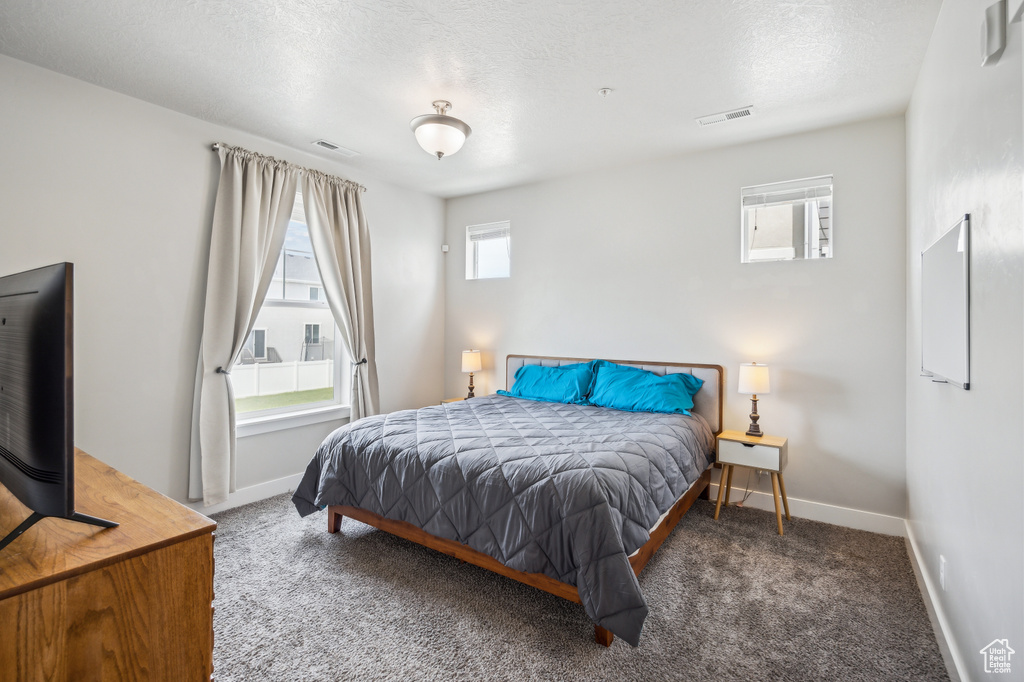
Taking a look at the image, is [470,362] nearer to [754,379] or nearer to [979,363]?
[754,379]

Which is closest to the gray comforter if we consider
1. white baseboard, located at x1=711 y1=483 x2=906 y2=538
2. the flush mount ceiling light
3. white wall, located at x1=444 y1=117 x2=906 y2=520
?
white baseboard, located at x1=711 y1=483 x2=906 y2=538

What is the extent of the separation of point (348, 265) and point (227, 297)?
0.97 m

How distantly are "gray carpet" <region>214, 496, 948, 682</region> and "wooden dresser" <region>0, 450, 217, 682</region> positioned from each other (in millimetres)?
959

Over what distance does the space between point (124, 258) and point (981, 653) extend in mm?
4236

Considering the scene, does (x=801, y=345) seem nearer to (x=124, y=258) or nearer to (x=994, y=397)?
(x=994, y=397)

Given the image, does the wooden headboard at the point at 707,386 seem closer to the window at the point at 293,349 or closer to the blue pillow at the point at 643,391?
the blue pillow at the point at 643,391

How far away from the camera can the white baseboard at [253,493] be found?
128 inches

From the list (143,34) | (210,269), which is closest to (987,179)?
(143,34)

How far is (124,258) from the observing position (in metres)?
2.87

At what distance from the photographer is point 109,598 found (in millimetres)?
938

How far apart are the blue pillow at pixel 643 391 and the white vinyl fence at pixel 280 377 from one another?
225cm

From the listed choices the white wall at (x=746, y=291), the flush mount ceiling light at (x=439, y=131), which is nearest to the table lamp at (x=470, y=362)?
the white wall at (x=746, y=291)

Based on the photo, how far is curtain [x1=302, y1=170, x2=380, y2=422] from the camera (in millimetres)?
3811

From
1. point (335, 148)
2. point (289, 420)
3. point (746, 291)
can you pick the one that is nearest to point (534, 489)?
point (746, 291)
